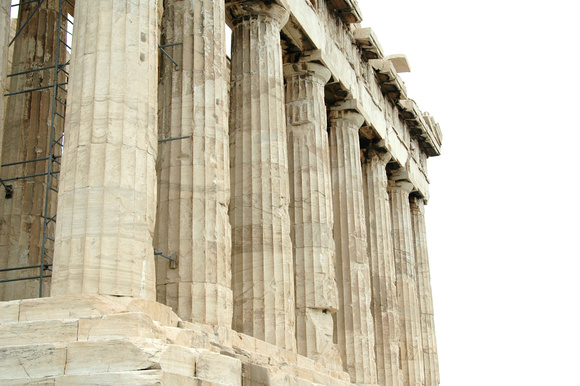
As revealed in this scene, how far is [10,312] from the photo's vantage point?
13508mm

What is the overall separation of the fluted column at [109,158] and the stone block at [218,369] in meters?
1.81

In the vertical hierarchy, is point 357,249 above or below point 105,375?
above

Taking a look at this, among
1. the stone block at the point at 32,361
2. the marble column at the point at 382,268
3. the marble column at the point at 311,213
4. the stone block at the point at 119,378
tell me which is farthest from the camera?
the marble column at the point at 382,268

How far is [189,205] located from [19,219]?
5.58 metres

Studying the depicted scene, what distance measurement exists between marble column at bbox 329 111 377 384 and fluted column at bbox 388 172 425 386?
275 inches

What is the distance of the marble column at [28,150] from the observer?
70.6 ft

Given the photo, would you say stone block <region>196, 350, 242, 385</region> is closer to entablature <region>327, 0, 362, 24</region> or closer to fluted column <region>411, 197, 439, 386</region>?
entablature <region>327, 0, 362, 24</region>

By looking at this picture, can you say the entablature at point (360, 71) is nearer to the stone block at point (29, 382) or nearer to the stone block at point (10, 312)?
the stone block at point (10, 312)

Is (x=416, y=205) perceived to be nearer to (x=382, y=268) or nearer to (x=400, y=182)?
(x=400, y=182)

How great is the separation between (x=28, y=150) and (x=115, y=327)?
34.5 feet

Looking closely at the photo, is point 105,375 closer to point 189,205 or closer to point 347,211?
point 189,205

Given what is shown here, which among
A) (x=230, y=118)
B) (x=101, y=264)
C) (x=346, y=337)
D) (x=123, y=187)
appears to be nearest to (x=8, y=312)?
(x=101, y=264)

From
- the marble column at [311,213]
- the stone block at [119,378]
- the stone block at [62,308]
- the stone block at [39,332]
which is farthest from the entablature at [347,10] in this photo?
the stone block at [119,378]

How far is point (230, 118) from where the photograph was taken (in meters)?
23.9
